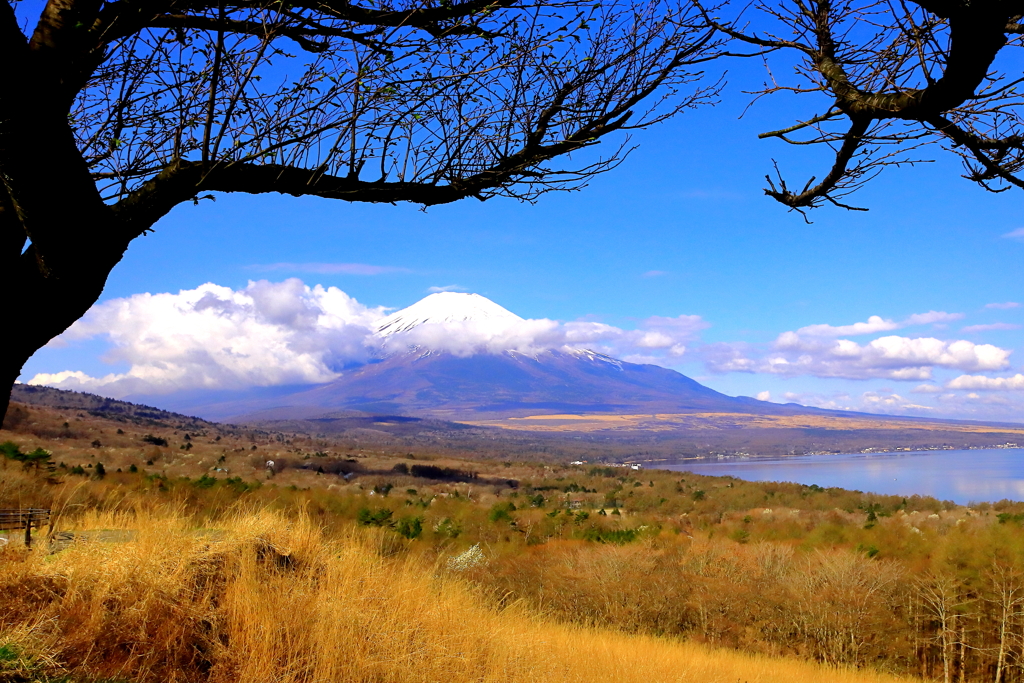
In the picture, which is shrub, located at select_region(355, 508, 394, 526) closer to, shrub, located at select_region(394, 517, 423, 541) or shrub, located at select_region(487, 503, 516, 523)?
shrub, located at select_region(394, 517, 423, 541)

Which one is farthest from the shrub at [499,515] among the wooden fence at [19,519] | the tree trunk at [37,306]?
the tree trunk at [37,306]

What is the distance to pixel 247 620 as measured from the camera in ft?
17.0

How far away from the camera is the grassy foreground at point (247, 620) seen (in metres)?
4.73

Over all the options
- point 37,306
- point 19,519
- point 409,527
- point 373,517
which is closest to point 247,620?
point 37,306

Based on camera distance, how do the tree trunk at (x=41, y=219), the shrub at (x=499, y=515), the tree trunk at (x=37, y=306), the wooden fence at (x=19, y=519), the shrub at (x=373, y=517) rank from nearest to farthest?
the tree trunk at (x=41, y=219)
the tree trunk at (x=37, y=306)
the wooden fence at (x=19, y=519)
the shrub at (x=373, y=517)
the shrub at (x=499, y=515)

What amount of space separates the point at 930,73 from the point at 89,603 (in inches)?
236

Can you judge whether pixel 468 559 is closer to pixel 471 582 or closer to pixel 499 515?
pixel 471 582

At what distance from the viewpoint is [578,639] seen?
7793 millimetres

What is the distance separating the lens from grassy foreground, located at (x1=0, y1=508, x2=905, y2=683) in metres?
4.73

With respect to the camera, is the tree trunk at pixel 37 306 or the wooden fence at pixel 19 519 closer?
the tree trunk at pixel 37 306

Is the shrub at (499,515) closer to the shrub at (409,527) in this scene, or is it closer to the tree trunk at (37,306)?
the shrub at (409,527)

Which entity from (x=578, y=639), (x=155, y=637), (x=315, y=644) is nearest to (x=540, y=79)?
(x=315, y=644)

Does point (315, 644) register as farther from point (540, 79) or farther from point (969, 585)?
point (969, 585)

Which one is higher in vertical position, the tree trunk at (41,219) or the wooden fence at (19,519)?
the tree trunk at (41,219)
